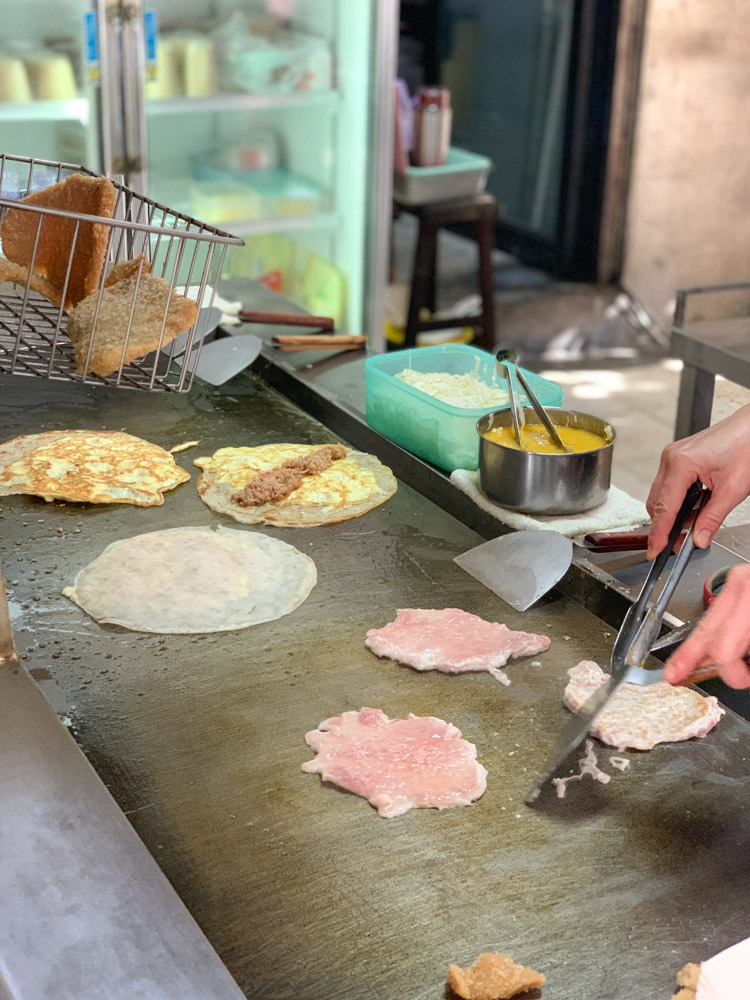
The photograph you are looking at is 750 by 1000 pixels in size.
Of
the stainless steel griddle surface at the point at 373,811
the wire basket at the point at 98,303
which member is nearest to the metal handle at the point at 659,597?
the stainless steel griddle surface at the point at 373,811

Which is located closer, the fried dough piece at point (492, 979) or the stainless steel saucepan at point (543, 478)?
the fried dough piece at point (492, 979)

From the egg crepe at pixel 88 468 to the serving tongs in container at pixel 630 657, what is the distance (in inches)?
37.2

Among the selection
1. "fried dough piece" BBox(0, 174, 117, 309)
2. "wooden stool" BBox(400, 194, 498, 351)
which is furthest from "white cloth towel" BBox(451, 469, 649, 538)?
"wooden stool" BBox(400, 194, 498, 351)

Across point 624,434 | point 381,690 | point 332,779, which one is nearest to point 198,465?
point 381,690

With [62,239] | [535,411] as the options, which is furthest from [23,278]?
[535,411]

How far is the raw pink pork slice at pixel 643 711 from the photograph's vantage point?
1.42 metres

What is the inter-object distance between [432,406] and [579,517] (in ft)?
1.21

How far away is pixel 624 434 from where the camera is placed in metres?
5.00

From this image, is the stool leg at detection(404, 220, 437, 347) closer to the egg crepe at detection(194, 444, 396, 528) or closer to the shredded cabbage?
the shredded cabbage

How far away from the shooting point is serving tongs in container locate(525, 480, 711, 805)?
4.57 ft

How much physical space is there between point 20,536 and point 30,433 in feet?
1.49

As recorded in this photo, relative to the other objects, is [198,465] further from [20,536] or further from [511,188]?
[511,188]

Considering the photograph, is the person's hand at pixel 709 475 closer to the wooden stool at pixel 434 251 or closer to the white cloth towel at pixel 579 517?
the white cloth towel at pixel 579 517

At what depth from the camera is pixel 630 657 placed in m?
1.41
